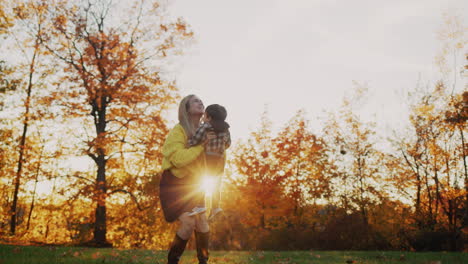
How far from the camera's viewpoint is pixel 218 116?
3613mm

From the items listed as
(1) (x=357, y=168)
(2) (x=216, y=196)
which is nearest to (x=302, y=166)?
(1) (x=357, y=168)

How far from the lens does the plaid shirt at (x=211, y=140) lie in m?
3.45

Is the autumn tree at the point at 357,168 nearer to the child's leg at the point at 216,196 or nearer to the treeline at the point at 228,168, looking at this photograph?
the treeline at the point at 228,168

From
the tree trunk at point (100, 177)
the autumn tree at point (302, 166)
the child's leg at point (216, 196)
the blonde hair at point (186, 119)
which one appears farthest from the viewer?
the autumn tree at point (302, 166)

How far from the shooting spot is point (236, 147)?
816 inches

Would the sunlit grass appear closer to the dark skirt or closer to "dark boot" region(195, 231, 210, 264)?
the dark skirt

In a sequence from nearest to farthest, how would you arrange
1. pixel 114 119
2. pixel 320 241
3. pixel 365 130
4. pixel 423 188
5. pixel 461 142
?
1. pixel 114 119
2. pixel 320 241
3. pixel 461 142
4. pixel 423 188
5. pixel 365 130

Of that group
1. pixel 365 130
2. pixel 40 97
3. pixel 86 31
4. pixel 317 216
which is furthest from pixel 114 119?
pixel 365 130

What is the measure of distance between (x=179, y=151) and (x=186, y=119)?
0.50 metres

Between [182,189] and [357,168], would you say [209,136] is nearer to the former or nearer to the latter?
[182,189]

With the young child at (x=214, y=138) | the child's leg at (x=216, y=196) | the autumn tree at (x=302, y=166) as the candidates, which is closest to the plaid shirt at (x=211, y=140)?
the young child at (x=214, y=138)

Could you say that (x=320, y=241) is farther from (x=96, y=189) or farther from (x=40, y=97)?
(x=40, y=97)

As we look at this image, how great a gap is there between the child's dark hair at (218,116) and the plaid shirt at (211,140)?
0.21 ft

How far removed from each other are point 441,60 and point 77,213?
2010 centimetres
